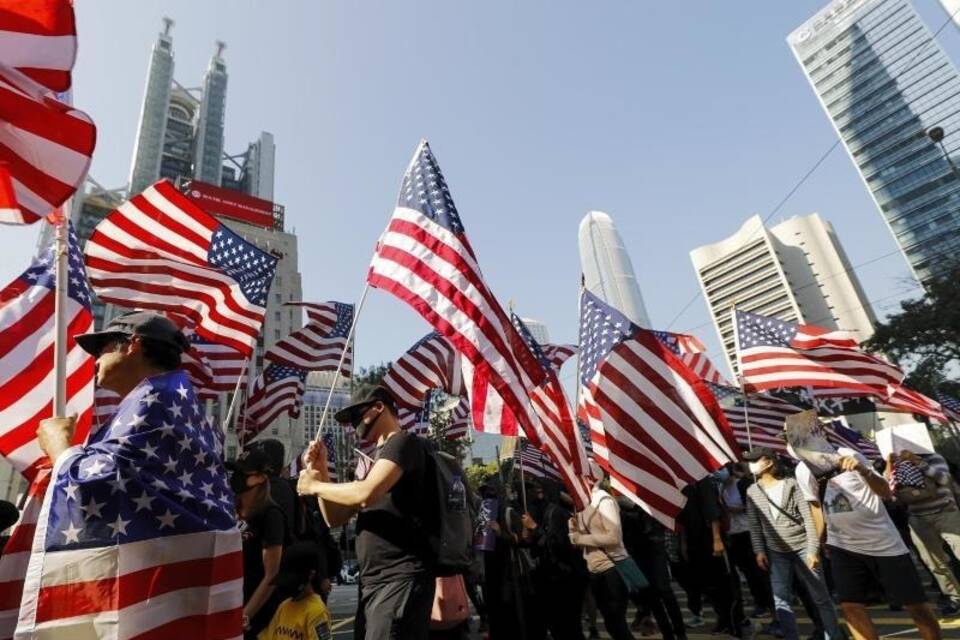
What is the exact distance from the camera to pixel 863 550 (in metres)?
4.91

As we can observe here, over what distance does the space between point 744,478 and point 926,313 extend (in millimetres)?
38083

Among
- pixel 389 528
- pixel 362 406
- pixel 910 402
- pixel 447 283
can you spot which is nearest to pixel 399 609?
pixel 389 528

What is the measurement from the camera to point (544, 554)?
20.4ft

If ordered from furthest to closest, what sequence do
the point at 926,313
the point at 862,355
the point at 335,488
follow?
the point at 926,313
the point at 862,355
the point at 335,488

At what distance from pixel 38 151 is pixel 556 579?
550 centimetres

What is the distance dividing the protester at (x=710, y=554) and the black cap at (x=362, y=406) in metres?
4.18

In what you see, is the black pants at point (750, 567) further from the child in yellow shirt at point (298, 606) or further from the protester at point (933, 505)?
the child in yellow shirt at point (298, 606)

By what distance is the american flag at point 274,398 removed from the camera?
12.7 meters

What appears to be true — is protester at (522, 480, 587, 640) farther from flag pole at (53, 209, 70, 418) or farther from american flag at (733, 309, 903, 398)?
flag pole at (53, 209, 70, 418)

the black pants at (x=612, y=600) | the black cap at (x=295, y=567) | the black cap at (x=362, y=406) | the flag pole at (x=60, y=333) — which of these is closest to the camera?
the flag pole at (x=60, y=333)

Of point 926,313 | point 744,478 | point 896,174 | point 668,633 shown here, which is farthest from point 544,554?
point 896,174

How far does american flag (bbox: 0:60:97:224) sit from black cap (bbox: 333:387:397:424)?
6.70 ft

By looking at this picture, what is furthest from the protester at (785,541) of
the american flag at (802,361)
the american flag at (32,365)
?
the american flag at (32,365)

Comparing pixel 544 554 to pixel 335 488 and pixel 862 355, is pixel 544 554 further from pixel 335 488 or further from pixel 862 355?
pixel 862 355
